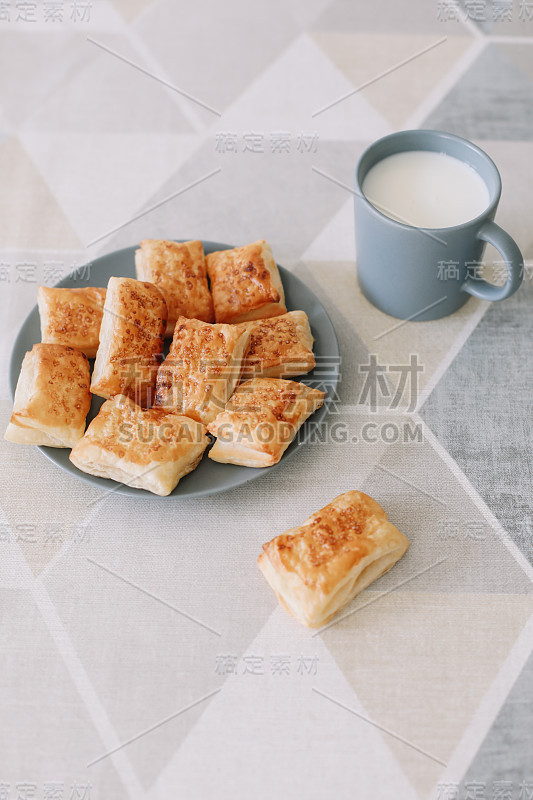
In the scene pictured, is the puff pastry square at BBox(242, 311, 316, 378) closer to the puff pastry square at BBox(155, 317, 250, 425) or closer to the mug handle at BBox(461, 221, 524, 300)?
the puff pastry square at BBox(155, 317, 250, 425)

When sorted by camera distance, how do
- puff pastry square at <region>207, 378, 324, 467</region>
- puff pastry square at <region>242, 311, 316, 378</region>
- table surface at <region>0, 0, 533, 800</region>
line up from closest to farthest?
1. table surface at <region>0, 0, 533, 800</region>
2. puff pastry square at <region>207, 378, 324, 467</region>
3. puff pastry square at <region>242, 311, 316, 378</region>

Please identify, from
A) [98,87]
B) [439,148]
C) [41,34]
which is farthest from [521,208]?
[41,34]

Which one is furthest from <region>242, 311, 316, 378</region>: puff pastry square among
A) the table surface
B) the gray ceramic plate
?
the table surface

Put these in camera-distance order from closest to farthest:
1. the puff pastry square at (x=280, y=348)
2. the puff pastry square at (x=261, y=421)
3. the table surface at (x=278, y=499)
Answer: the table surface at (x=278, y=499)
the puff pastry square at (x=261, y=421)
the puff pastry square at (x=280, y=348)

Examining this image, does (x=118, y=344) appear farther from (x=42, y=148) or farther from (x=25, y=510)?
(x=42, y=148)

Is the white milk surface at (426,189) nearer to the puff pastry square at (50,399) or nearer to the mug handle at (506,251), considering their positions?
the mug handle at (506,251)

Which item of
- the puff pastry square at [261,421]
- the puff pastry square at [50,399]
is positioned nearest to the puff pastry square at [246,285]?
the puff pastry square at [261,421]

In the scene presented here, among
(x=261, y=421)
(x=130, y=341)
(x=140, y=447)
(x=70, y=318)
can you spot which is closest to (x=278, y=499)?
(x=261, y=421)
